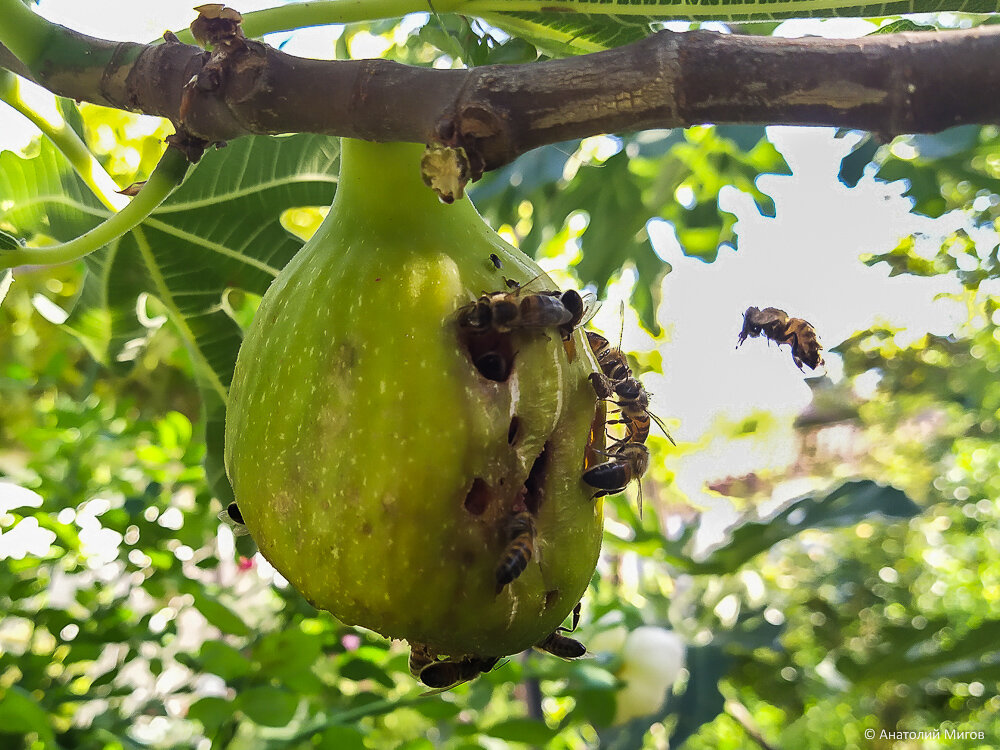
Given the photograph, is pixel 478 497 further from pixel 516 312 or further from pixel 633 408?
pixel 633 408

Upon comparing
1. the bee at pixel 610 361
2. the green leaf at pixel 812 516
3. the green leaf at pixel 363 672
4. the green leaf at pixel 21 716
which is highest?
the bee at pixel 610 361

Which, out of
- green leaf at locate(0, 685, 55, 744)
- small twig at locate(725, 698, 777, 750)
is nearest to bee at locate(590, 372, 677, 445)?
green leaf at locate(0, 685, 55, 744)

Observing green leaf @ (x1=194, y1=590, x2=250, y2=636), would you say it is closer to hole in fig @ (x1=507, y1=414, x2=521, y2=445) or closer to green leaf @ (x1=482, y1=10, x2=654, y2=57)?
hole in fig @ (x1=507, y1=414, x2=521, y2=445)

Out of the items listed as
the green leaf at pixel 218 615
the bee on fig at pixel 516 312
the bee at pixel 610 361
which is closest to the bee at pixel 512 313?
the bee on fig at pixel 516 312

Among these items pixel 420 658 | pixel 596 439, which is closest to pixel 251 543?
pixel 420 658

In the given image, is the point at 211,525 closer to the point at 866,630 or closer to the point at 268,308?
the point at 268,308

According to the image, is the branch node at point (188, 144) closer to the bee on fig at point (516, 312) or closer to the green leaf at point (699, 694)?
the bee on fig at point (516, 312)
